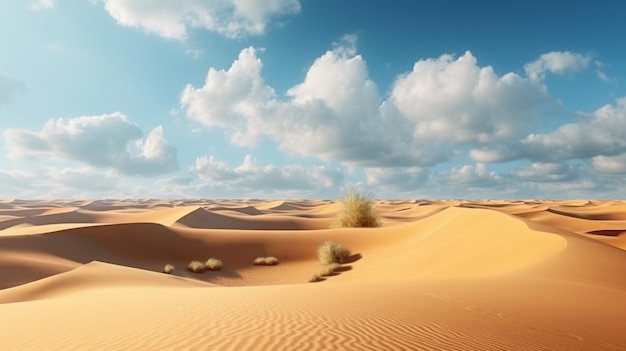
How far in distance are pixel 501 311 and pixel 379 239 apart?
61.5 ft

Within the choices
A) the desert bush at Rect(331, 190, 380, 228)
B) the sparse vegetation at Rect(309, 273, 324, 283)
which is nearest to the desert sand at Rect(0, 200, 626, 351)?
the sparse vegetation at Rect(309, 273, 324, 283)

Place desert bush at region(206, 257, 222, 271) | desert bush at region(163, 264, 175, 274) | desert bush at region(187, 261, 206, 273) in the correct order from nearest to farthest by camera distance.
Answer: desert bush at region(163, 264, 175, 274), desert bush at region(187, 261, 206, 273), desert bush at region(206, 257, 222, 271)

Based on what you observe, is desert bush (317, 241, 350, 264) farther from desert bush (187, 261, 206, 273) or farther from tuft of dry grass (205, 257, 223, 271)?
desert bush (187, 261, 206, 273)

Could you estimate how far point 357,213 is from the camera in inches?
1270

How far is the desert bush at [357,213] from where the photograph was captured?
1268 inches

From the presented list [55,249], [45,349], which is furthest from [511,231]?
[55,249]

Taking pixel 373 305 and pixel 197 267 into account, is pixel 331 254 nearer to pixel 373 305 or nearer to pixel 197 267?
pixel 197 267

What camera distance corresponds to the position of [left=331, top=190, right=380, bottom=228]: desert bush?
32.2 m

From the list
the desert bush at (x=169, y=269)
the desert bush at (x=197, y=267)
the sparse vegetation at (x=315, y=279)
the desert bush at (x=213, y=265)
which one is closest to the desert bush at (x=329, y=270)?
the sparse vegetation at (x=315, y=279)

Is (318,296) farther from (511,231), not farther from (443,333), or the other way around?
(511,231)

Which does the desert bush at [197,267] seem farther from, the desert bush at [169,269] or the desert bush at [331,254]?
the desert bush at [331,254]

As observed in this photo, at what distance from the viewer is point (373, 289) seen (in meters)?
9.16

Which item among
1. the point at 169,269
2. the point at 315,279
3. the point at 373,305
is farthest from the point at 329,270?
the point at 373,305

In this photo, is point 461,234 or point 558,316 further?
point 461,234
